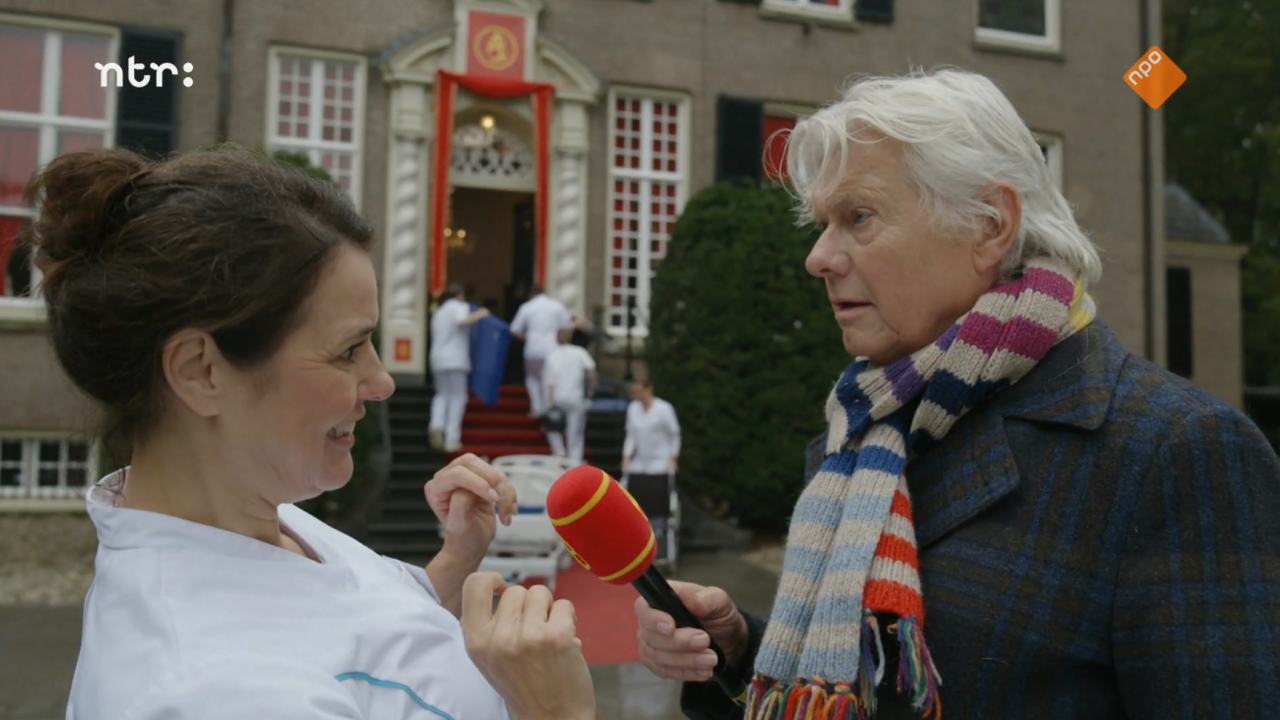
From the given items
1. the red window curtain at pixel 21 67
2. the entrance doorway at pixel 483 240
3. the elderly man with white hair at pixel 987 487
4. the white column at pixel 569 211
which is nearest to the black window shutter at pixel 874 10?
the white column at pixel 569 211

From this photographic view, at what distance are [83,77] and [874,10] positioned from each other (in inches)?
428

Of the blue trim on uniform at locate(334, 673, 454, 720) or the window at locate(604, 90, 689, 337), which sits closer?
the blue trim on uniform at locate(334, 673, 454, 720)

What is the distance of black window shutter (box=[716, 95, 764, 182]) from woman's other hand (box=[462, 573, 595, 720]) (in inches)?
529

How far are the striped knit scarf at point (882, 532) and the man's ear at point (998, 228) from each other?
0.19 ft

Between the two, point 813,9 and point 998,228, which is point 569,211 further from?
point 998,228

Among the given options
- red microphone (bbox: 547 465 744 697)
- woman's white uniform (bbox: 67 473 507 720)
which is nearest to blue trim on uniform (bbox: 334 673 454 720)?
woman's white uniform (bbox: 67 473 507 720)

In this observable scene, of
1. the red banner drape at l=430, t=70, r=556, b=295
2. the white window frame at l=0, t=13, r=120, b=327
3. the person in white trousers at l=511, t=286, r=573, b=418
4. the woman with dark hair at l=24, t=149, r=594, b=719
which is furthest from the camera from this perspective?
the red banner drape at l=430, t=70, r=556, b=295

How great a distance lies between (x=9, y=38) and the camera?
11.9 m

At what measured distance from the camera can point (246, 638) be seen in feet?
4.18

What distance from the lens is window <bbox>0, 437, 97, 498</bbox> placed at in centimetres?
1121

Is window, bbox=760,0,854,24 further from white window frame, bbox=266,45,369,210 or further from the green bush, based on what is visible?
white window frame, bbox=266,45,369,210

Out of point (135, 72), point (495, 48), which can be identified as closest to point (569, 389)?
point (495, 48)

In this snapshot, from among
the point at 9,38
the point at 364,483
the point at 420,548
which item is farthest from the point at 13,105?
the point at 420,548

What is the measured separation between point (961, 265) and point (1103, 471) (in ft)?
1.45
